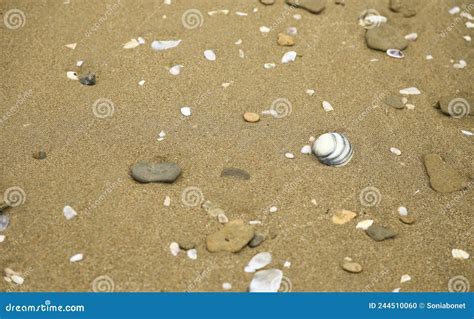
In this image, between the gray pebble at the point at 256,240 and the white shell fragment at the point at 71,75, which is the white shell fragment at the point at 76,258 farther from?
the white shell fragment at the point at 71,75

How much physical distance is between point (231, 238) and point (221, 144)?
931 mm

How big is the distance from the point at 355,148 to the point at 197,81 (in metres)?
1.49

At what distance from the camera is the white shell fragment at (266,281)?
3432mm

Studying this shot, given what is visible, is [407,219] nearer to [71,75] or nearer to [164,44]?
[164,44]

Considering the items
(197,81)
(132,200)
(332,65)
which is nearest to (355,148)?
(332,65)

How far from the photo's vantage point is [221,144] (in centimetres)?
431

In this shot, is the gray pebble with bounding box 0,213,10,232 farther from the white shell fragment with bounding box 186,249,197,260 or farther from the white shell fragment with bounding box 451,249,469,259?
the white shell fragment with bounding box 451,249,469,259

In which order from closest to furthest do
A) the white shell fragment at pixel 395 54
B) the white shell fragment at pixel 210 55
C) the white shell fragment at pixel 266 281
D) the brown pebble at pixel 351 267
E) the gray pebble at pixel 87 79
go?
the white shell fragment at pixel 266 281 → the brown pebble at pixel 351 267 → the gray pebble at pixel 87 79 → the white shell fragment at pixel 210 55 → the white shell fragment at pixel 395 54

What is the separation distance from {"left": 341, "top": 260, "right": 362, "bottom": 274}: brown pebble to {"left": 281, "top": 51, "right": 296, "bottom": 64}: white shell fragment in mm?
2169

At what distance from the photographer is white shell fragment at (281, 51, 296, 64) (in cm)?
505

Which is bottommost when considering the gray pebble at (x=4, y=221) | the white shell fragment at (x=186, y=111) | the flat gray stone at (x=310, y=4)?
the gray pebble at (x=4, y=221)

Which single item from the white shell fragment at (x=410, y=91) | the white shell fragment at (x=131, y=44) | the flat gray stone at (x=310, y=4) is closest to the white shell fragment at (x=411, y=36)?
the white shell fragment at (x=410, y=91)

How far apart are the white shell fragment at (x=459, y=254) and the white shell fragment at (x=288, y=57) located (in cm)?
225

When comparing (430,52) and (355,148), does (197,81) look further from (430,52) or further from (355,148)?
(430,52)
